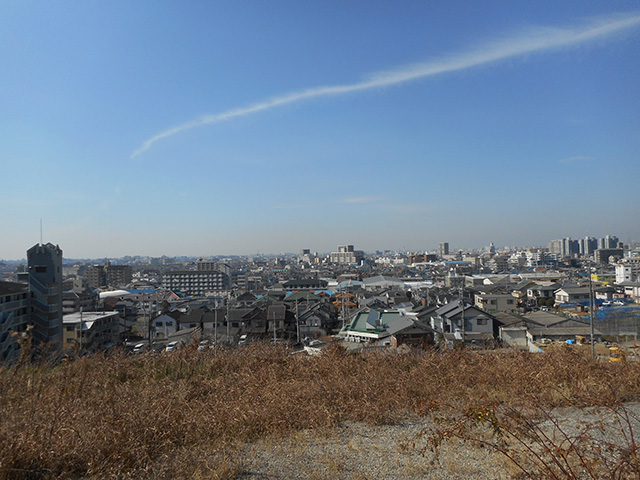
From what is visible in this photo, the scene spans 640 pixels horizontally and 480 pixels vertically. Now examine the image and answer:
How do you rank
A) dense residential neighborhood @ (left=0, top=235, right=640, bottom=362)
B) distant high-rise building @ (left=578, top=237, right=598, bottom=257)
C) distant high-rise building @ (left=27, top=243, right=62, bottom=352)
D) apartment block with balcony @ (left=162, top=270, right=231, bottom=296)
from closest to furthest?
dense residential neighborhood @ (left=0, top=235, right=640, bottom=362)
distant high-rise building @ (left=27, top=243, right=62, bottom=352)
apartment block with balcony @ (left=162, top=270, right=231, bottom=296)
distant high-rise building @ (left=578, top=237, right=598, bottom=257)

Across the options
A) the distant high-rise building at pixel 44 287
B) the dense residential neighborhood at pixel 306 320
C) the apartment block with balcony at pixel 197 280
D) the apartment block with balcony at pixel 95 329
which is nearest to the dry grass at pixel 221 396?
the dense residential neighborhood at pixel 306 320

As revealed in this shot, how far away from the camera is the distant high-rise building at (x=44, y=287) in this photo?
30.2 feet

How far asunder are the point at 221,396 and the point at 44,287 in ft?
29.4

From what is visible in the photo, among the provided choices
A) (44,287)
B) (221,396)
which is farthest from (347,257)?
(221,396)

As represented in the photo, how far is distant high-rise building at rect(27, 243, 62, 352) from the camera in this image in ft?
30.2

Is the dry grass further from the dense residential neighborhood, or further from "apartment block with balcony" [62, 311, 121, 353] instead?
"apartment block with balcony" [62, 311, 121, 353]

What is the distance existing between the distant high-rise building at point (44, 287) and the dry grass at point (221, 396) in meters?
7.37

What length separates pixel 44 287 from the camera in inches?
368

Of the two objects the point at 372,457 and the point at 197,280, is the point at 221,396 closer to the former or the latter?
the point at 372,457

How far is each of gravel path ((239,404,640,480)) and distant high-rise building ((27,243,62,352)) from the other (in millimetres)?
9411

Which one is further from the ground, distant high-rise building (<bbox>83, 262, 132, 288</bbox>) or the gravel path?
the gravel path

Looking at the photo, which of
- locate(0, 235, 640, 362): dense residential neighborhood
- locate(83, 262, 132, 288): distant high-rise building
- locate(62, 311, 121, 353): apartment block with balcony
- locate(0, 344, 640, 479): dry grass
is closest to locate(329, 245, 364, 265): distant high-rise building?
locate(83, 262, 132, 288): distant high-rise building

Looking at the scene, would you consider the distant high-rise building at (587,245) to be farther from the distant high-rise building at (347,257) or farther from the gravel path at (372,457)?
the gravel path at (372,457)

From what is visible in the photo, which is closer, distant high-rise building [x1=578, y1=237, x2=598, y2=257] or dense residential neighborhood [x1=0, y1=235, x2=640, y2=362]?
dense residential neighborhood [x1=0, y1=235, x2=640, y2=362]
